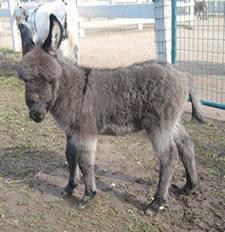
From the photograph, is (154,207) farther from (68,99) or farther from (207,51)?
(207,51)

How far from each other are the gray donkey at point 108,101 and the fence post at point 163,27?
279 centimetres

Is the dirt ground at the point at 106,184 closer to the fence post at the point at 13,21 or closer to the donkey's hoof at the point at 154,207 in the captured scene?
the donkey's hoof at the point at 154,207

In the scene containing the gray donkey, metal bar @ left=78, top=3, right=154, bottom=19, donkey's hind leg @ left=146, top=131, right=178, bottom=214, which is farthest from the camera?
metal bar @ left=78, top=3, right=154, bottom=19

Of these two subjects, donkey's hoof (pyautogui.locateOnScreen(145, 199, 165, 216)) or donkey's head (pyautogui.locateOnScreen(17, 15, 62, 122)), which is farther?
donkey's hoof (pyautogui.locateOnScreen(145, 199, 165, 216))

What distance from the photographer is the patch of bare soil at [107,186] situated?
3.04 m

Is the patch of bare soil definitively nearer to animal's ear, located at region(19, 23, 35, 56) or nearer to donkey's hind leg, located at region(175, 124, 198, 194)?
donkey's hind leg, located at region(175, 124, 198, 194)

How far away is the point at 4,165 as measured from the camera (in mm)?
4152

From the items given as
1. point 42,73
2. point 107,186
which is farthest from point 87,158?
point 42,73

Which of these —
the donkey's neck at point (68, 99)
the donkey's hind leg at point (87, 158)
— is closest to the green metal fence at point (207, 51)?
the donkey's neck at point (68, 99)

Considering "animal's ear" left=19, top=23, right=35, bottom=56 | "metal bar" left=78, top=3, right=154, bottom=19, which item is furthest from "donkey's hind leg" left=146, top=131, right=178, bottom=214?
A: "metal bar" left=78, top=3, right=154, bottom=19

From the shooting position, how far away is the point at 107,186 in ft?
12.1

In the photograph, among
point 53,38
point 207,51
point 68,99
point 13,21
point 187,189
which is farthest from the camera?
point 13,21

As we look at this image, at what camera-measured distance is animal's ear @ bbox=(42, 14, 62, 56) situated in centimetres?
295

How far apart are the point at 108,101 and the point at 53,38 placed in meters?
0.80
